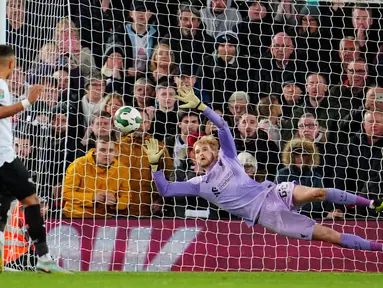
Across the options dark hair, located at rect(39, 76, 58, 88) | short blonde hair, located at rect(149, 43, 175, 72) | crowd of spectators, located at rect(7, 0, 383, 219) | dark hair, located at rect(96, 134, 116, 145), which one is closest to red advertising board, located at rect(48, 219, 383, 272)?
crowd of spectators, located at rect(7, 0, 383, 219)

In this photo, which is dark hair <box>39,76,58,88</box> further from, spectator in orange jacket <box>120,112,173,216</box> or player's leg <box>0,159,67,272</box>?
player's leg <box>0,159,67,272</box>

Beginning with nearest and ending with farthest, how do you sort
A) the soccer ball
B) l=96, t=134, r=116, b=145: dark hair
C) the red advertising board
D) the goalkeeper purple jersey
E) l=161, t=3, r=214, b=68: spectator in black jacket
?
the goalkeeper purple jersey < the soccer ball < the red advertising board < l=96, t=134, r=116, b=145: dark hair < l=161, t=3, r=214, b=68: spectator in black jacket

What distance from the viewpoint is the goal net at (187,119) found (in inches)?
461

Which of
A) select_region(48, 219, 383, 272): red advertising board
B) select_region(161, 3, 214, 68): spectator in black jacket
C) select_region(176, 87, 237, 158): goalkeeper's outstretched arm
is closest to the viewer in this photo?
select_region(176, 87, 237, 158): goalkeeper's outstretched arm

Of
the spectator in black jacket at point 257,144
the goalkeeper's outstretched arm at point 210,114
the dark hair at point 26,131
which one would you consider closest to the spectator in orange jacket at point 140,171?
the spectator in black jacket at point 257,144

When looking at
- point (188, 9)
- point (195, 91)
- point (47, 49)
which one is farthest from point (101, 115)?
point (188, 9)

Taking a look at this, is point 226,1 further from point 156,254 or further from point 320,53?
point 156,254

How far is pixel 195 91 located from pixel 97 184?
1.96m

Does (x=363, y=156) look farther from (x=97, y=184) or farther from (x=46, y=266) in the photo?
(x=46, y=266)

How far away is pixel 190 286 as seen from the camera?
862 cm

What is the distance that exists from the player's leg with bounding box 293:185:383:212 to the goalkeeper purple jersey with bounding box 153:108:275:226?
424 millimetres

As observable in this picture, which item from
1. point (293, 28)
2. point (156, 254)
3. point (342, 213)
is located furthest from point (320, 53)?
point (156, 254)

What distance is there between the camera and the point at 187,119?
12711mm

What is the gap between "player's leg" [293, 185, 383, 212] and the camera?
34.6 feet
